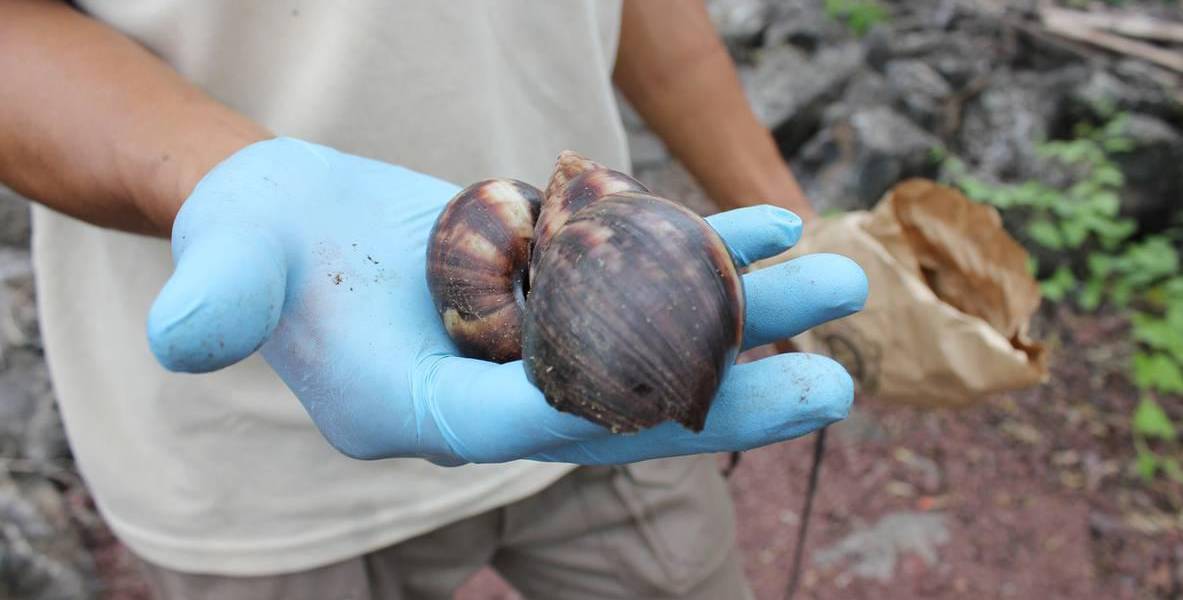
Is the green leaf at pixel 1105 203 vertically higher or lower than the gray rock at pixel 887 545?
higher

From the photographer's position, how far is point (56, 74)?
52.9 inches

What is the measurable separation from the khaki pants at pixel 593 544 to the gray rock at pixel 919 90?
136 inches

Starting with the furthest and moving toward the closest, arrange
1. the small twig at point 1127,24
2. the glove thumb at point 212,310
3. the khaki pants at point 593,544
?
the small twig at point 1127,24, the khaki pants at point 593,544, the glove thumb at point 212,310

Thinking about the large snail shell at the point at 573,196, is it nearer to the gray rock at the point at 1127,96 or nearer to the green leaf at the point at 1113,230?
the green leaf at the point at 1113,230

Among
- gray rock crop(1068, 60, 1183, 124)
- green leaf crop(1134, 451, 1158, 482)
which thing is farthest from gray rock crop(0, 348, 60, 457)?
gray rock crop(1068, 60, 1183, 124)

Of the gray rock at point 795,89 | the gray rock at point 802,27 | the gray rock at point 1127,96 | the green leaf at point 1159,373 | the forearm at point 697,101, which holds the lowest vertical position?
the green leaf at point 1159,373

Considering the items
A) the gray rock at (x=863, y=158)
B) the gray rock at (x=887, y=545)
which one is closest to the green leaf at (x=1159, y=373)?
the gray rock at (x=887, y=545)

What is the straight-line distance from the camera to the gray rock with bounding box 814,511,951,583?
3.08 m

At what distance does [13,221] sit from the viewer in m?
3.69

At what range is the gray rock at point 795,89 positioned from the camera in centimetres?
497

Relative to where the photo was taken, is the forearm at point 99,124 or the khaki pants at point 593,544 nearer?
the forearm at point 99,124

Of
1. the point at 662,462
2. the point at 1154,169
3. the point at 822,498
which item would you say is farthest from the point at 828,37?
the point at 662,462

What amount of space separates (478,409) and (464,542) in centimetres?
78

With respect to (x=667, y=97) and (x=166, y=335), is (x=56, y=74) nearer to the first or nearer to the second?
(x=166, y=335)
